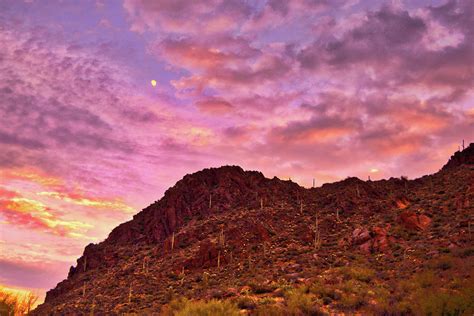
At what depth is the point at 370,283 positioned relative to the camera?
94.2 ft

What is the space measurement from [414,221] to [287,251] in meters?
13.3

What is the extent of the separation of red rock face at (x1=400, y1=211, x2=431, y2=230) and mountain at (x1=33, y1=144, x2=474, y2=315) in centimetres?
12

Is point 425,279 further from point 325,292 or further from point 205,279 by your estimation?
point 205,279

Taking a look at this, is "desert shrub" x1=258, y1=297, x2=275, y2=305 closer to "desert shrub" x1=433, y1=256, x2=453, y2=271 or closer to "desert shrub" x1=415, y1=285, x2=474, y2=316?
"desert shrub" x1=415, y1=285, x2=474, y2=316

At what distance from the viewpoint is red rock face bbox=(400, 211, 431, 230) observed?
43.5 m

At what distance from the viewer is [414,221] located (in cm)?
4444

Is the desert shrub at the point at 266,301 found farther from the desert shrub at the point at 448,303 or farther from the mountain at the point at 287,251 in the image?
the desert shrub at the point at 448,303

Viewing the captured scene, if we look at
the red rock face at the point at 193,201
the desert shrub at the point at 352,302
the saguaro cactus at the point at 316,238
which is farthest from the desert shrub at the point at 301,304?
the red rock face at the point at 193,201

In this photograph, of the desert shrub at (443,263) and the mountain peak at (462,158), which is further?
the mountain peak at (462,158)

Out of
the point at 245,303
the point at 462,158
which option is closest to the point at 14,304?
the point at 245,303

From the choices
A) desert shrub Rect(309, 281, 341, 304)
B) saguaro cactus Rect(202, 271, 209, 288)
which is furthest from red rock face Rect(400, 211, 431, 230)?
saguaro cactus Rect(202, 271, 209, 288)

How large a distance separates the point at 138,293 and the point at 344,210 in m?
29.1

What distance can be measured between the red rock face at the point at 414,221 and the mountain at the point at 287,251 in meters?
0.12

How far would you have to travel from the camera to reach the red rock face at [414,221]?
143 feet
